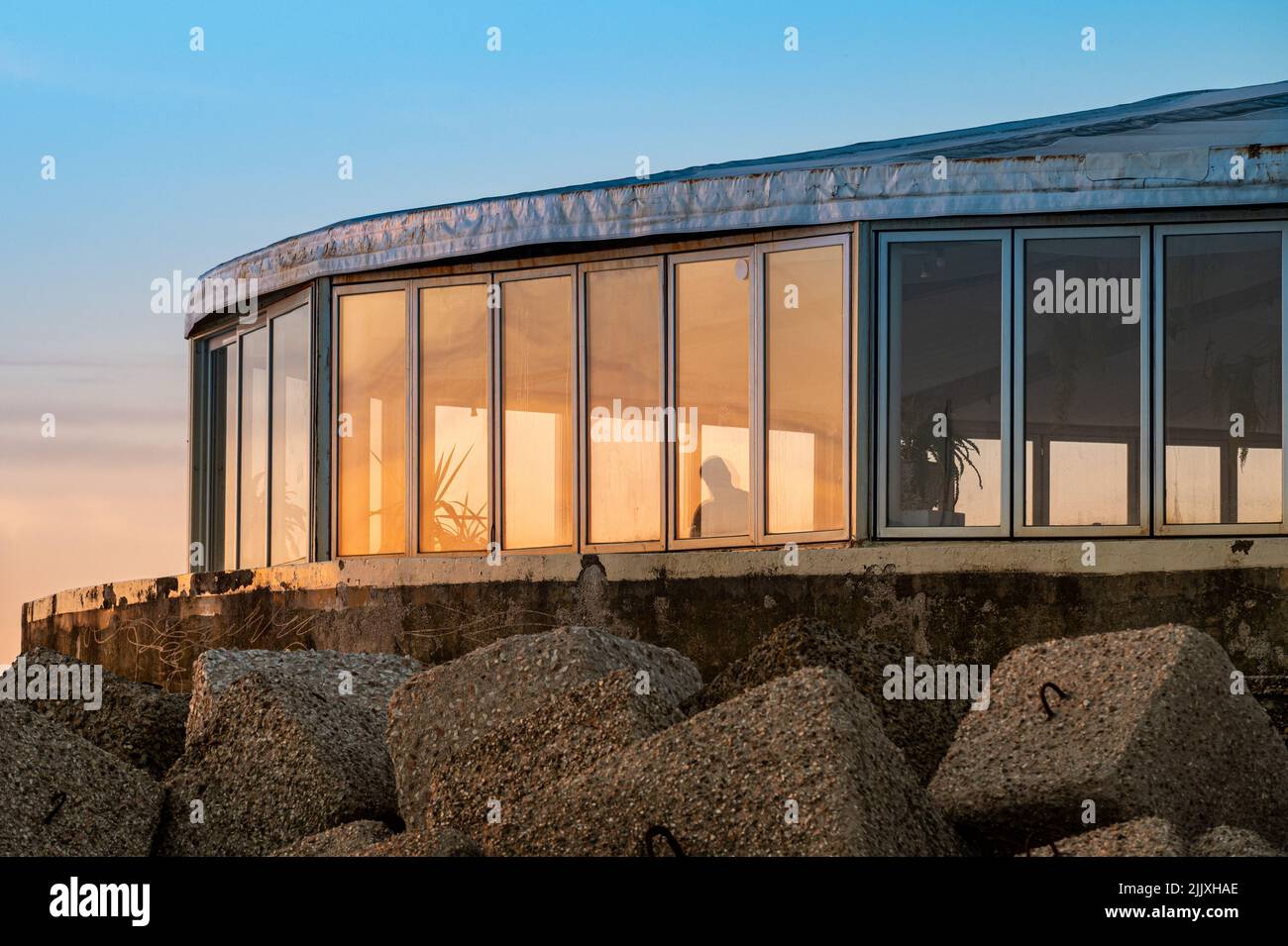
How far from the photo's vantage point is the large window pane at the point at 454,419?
42.2 ft

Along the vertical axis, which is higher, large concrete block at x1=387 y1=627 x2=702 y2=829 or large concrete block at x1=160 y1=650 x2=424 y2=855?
large concrete block at x1=387 y1=627 x2=702 y2=829

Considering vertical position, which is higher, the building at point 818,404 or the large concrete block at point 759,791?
the building at point 818,404

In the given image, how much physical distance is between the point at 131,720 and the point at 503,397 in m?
3.68

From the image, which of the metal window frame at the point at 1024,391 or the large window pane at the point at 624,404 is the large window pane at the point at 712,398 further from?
the metal window frame at the point at 1024,391

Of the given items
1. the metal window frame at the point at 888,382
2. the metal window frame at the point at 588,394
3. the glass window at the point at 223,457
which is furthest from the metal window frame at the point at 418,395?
the metal window frame at the point at 888,382

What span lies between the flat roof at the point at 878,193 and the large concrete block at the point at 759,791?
4.84m

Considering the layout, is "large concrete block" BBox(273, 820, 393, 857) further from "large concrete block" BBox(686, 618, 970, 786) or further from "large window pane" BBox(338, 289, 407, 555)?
"large window pane" BBox(338, 289, 407, 555)

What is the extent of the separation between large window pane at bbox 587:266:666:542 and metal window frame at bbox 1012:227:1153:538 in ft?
7.76

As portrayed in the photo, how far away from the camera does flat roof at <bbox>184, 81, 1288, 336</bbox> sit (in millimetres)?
10922

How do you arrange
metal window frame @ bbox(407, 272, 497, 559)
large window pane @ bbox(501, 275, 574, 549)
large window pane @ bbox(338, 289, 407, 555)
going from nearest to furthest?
large window pane @ bbox(501, 275, 574, 549)
metal window frame @ bbox(407, 272, 497, 559)
large window pane @ bbox(338, 289, 407, 555)

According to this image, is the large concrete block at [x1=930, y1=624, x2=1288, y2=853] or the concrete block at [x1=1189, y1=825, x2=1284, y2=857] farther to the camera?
the large concrete block at [x1=930, y1=624, x2=1288, y2=853]

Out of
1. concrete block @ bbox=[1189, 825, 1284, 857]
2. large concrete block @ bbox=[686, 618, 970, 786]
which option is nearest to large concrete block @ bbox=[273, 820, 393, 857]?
large concrete block @ bbox=[686, 618, 970, 786]

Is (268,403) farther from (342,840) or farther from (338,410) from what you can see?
(342,840)

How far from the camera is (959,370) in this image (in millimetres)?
11352
